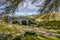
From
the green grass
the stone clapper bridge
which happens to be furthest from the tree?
the green grass

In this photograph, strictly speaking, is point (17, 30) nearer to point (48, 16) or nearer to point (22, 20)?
point (22, 20)

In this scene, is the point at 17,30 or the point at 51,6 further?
the point at 51,6

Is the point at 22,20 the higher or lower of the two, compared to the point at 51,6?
lower

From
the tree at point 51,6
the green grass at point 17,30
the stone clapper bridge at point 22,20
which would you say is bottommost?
the green grass at point 17,30

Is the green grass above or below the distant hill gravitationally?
below

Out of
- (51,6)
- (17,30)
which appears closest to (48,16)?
(51,6)

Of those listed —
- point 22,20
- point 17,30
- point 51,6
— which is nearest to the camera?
point 17,30

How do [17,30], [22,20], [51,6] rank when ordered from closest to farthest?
1. [17,30]
2. [22,20]
3. [51,6]

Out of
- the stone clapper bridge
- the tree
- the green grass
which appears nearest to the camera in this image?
the green grass

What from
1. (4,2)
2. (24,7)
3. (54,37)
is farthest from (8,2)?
(54,37)

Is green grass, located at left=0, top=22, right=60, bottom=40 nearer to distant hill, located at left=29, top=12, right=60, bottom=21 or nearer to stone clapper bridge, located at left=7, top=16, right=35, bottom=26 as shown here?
stone clapper bridge, located at left=7, top=16, right=35, bottom=26

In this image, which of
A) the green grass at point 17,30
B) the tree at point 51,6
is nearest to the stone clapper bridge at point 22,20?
the green grass at point 17,30

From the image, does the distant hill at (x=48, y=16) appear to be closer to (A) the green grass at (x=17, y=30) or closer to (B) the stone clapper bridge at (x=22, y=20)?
(B) the stone clapper bridge at (x=22, y=20)
